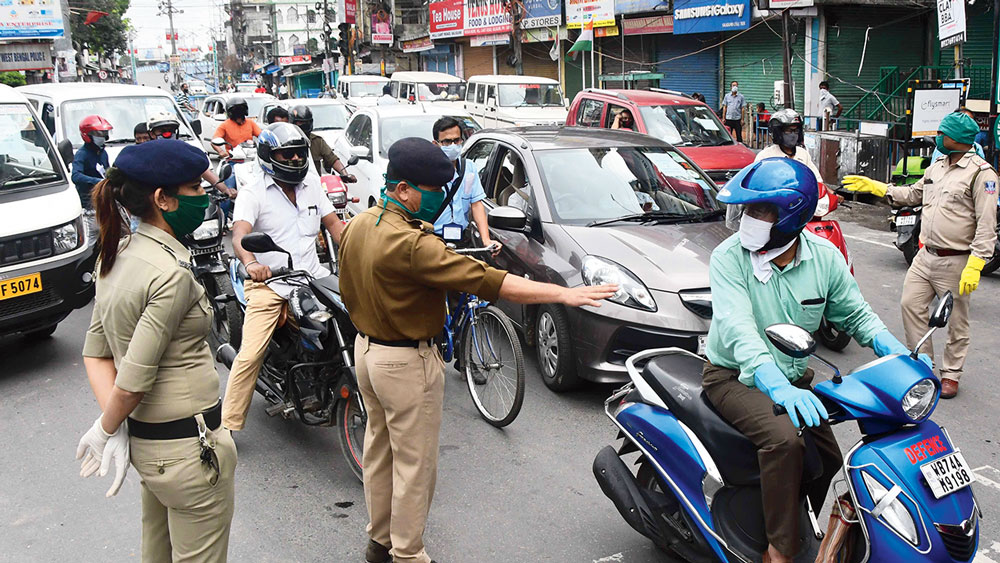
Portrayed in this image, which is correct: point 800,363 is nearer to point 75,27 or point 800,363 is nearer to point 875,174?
point 875,174

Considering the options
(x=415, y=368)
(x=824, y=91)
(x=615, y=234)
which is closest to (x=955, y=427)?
(x=615, y=234)

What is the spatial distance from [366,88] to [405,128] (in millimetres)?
16568

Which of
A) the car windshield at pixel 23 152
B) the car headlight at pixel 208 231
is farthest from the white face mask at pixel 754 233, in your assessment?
the car windshield at pixel 23 152

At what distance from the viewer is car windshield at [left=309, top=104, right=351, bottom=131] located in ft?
56.7

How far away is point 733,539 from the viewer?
10.6ft

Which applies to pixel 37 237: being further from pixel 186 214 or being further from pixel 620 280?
pixel 186 214

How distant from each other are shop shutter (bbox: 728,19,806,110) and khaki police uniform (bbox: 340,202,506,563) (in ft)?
59.8

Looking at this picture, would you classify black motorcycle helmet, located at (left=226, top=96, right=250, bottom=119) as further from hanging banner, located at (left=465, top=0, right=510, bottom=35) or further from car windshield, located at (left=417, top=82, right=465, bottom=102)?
hanging banner, located at (left=465, top=0, right=510, bottom=35)

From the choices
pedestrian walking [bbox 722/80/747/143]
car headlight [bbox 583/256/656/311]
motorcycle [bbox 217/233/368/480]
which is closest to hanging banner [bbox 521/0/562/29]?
pedestrian walking [bbox 722/80/747/143]

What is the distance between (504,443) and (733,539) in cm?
217

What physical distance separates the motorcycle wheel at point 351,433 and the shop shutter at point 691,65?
20.1 metres

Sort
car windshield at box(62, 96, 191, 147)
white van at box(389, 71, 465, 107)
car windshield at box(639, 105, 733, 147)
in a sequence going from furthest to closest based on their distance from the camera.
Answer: white van at box(389, 71, 465, 107)
car windshield at box(639, 105, 733, 147)
car windshield at box(62, 96, 191, 147)

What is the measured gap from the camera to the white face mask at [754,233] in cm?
313

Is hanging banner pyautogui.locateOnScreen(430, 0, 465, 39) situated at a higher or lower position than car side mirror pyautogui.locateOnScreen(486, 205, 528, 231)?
higher
